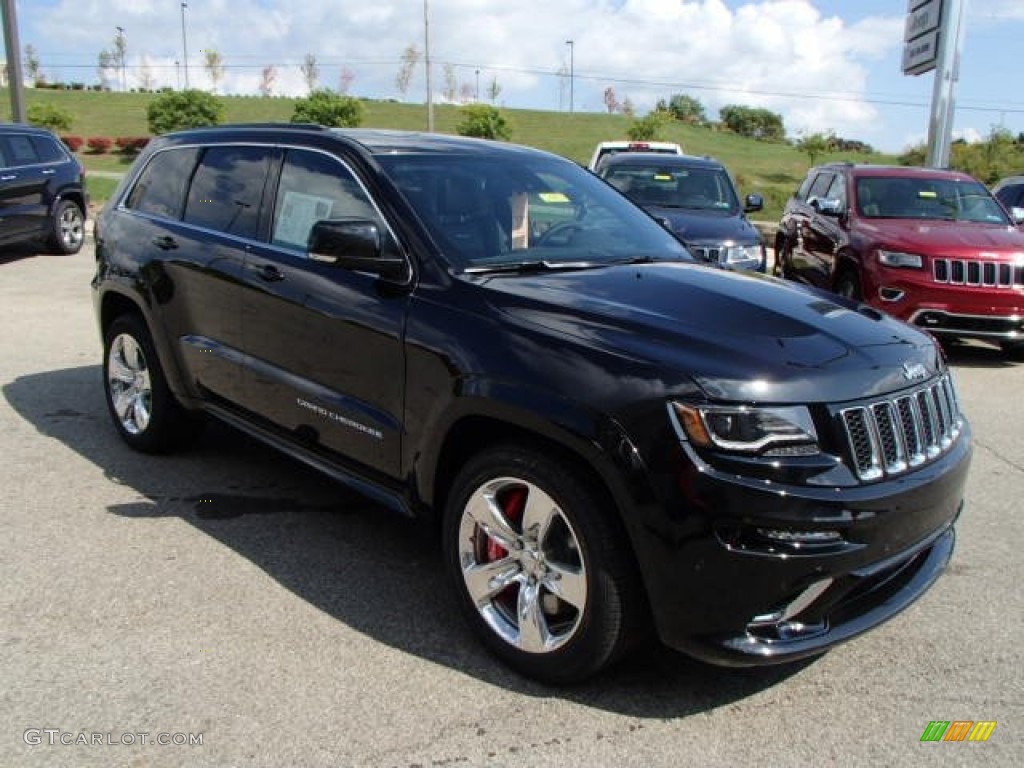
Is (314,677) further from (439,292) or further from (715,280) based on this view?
(715,280)

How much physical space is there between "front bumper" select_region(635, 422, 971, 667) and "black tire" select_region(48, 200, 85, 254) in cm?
1348

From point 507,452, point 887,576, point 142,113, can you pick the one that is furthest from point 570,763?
point 142,113

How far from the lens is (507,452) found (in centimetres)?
303

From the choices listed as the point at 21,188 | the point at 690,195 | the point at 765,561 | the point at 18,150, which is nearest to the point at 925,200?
the point at 690,195

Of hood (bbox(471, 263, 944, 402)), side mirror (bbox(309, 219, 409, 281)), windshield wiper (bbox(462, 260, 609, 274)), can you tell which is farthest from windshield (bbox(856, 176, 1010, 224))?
side mirror (bbox(309, 219, 409, 281))

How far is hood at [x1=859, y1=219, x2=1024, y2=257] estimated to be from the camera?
27.0 ft

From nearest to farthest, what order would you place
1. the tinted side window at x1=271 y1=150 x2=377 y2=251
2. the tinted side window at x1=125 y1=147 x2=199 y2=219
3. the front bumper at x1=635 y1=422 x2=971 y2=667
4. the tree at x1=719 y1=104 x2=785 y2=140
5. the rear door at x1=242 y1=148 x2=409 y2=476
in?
the front bumper at x1=635 y1=422 x2=971 y2=667
the rear door at x1=242 y1=148 x2=409 y2=476
the tinted side window at x1=271 y1=150 x2=377 y2=251
the tinted side window at x1=125 y1=147 x2=199 y2=219
the tree at x1=719 y1=104 x2=785 y2=140

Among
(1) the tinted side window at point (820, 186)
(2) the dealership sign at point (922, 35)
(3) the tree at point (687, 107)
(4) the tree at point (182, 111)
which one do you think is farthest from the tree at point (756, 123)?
(1) the tinted side window at point (820, 186)

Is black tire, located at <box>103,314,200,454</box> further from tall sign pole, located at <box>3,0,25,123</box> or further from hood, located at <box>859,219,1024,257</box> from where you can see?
tall sign pole, located at <box>3,0,25,123</box>

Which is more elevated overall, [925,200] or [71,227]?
[925,200]

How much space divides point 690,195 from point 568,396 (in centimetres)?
844

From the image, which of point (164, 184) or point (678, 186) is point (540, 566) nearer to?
point (164, 184)

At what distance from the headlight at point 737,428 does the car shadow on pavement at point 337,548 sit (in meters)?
0.95

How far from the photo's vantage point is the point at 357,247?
136 inches
